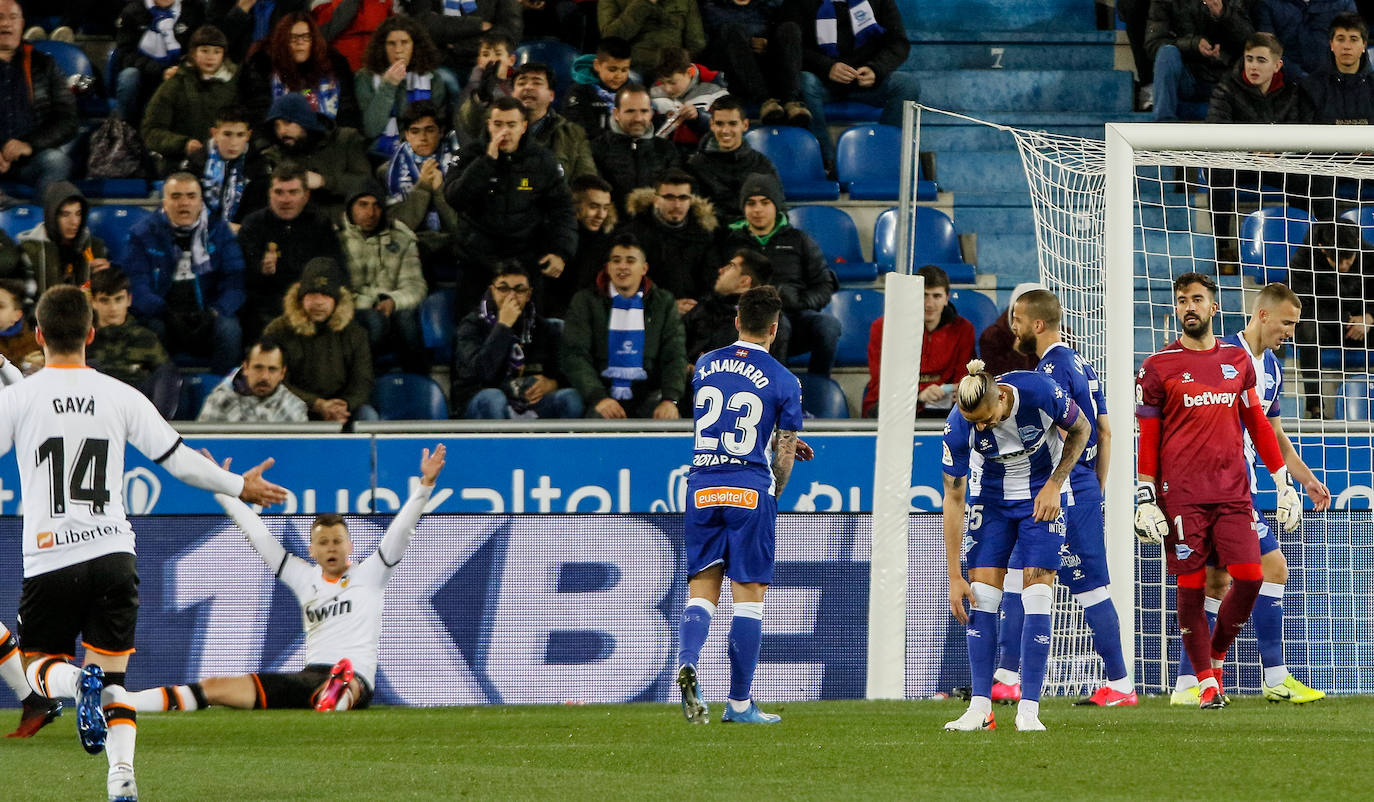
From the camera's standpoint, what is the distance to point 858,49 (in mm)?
14531

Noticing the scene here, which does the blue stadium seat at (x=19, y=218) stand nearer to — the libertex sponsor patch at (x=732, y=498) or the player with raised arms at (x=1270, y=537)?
the libertex sponsor patch at (x=732, y=498)

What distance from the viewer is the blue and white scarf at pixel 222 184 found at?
12.7 m

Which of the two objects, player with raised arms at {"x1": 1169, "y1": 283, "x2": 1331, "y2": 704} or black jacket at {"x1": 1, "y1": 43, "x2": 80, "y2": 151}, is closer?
player with raised arms at {"x1": 1169, "y1": 283, "x2": 1331, "y2": 704}

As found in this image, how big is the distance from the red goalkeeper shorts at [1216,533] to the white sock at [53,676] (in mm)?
5512

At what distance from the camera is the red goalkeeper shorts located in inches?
335

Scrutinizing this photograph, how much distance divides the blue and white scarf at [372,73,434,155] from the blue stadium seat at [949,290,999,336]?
4.43 m

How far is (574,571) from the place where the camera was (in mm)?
9945

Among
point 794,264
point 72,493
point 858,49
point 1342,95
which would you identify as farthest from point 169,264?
point 1342,95

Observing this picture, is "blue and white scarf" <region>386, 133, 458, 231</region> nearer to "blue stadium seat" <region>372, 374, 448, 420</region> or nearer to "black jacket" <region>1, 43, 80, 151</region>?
"blue stadium seat" <region>372, 374, 448, 420</region>

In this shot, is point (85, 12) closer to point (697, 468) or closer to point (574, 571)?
point (574, 571)

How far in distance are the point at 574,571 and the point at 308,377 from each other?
8.18 ft

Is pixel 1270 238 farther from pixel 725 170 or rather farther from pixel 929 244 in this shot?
pixel 725 170

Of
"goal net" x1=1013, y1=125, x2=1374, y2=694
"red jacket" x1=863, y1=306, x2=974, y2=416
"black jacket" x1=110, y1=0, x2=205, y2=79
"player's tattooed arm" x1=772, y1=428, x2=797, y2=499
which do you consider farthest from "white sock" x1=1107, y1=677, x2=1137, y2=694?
"black jacket" x1=110, y1=0, x2=205, y2=79

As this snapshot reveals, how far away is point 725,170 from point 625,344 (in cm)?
201
